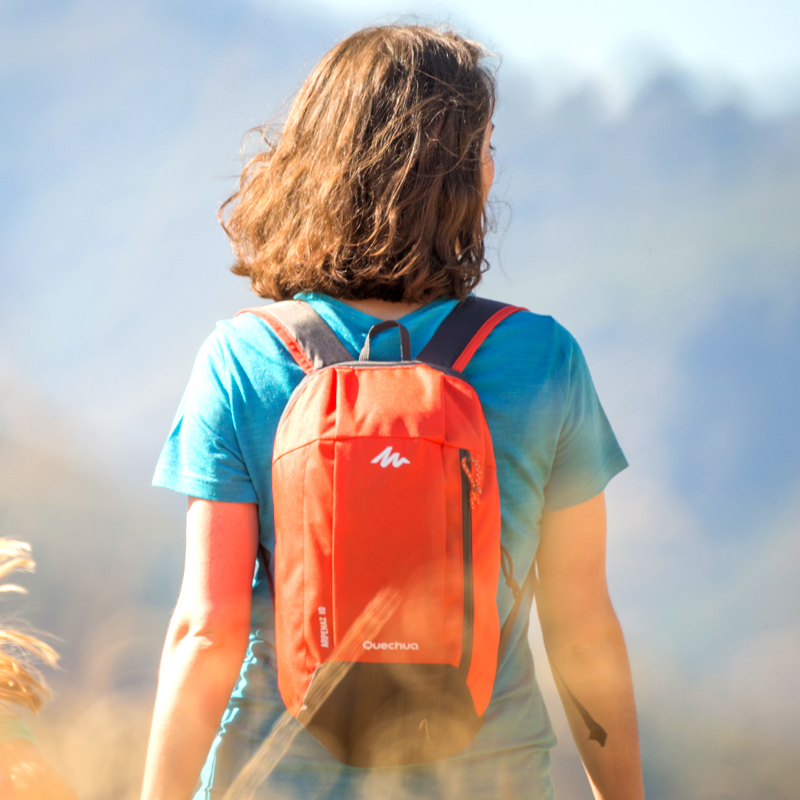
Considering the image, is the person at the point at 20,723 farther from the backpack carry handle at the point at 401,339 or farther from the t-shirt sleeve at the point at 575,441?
the t-shirt sleeve at the point at 575,441

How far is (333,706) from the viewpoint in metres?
0.73

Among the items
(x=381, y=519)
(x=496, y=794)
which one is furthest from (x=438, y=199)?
(x=496, y=794)

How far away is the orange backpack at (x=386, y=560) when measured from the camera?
722 millimetres

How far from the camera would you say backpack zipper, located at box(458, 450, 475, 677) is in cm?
74

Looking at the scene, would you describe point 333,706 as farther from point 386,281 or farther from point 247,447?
point 386,281

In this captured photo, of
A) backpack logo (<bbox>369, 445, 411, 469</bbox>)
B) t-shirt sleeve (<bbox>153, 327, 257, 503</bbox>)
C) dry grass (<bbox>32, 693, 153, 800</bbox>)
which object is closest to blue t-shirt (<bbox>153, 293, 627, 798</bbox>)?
t-shirt sleeve (<bbox>153, 327, 257, 503</bbox>)

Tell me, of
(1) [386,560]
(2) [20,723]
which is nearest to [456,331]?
(1) [386,560]

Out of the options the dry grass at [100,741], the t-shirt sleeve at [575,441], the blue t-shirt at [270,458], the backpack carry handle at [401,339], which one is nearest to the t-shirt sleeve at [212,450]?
the blue t-shirt at [270,458]

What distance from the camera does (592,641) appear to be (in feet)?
3.03

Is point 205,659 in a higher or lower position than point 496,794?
higher

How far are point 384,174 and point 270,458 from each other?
0.34 meters

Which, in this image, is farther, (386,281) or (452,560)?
(386,281)

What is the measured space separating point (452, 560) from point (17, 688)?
521mm

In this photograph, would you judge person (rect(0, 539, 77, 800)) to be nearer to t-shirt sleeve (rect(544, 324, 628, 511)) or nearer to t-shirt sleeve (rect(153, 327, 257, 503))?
t-shirt sleeve (rect(153, 327, 257, 503))
